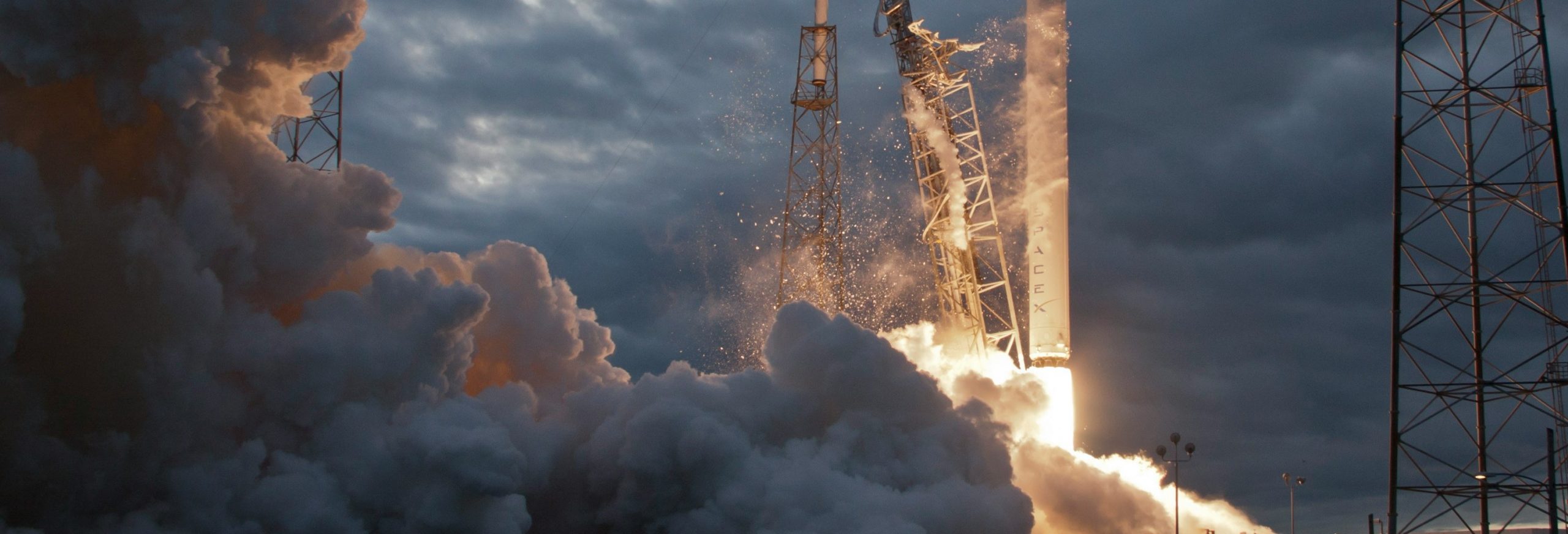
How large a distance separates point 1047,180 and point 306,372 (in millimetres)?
19627

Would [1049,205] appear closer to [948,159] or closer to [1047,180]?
[1047,180]

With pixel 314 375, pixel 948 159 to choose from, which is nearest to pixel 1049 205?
pixel 948 159

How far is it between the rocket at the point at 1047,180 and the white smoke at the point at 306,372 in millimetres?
3925

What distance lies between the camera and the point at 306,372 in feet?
93.2

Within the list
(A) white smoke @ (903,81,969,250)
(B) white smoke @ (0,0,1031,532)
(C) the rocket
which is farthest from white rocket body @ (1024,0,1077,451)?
(B) white smoke @ (0,0,1031,532)

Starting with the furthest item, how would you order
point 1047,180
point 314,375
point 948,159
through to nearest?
point 948,159
point 1047,180
point 314,375

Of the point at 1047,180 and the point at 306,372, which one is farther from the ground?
the point at 1047,180

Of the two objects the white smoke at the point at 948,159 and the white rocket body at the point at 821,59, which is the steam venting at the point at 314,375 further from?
the white rocket body at the point at 821,59

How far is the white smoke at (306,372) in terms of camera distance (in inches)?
1017

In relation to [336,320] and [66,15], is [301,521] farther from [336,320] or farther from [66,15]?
[66,15]

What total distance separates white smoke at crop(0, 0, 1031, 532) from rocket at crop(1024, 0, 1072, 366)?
3.92m

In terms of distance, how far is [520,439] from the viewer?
102 ft

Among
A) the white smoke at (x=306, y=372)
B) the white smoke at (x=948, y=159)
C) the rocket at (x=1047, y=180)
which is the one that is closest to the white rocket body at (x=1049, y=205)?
the rocket at (x=1047, y=180)

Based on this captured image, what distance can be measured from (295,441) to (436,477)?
10.3 ft
